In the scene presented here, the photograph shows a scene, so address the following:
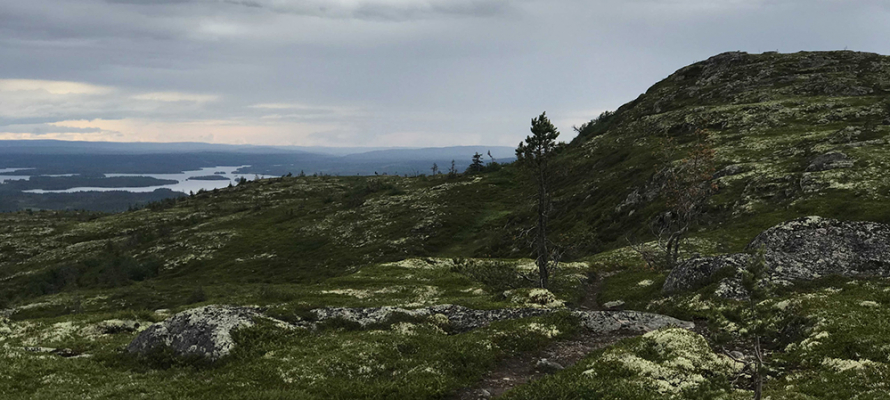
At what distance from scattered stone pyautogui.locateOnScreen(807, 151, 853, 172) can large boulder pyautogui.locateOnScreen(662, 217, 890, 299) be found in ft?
91.3

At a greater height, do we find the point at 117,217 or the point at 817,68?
the point at 817,68

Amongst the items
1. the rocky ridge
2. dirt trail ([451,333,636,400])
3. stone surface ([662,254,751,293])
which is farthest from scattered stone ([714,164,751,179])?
dirt trail ([451,333,636,400])

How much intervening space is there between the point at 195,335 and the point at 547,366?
16.3 metres

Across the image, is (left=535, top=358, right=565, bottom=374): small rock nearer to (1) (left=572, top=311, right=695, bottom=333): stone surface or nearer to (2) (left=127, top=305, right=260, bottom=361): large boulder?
(1) (left=572, top=311, right=695, bottom=333): stone surface

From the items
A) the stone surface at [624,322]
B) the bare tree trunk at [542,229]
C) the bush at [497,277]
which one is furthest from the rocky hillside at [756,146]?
the stone surface at [624,322]

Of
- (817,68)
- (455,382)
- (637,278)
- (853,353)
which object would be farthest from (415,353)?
(817,68)

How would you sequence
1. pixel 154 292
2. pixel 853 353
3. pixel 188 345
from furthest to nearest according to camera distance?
pixel 154 292 → pixel 188 345 → pixel 853 353

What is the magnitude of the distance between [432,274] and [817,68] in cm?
12989

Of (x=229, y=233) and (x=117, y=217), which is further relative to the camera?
(x=117, y=217)

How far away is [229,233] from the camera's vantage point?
5266 inches

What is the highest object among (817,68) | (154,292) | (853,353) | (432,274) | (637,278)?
(817,68)

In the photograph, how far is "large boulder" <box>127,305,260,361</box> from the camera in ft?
67.1

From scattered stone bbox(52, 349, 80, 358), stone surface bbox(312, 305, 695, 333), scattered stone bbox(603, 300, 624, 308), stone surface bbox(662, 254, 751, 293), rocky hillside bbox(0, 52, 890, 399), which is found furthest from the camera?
scattered stone bbox(603, 300, 624, 308)

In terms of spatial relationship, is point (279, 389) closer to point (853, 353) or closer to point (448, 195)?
point (853, 353)
